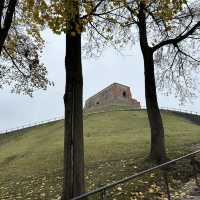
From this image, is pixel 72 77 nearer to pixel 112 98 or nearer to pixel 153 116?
pixel 153 116

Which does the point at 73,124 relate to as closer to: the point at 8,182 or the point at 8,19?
the point at 8,19

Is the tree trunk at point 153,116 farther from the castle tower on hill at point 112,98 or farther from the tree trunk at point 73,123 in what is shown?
the castle tower on hill at point 112,98

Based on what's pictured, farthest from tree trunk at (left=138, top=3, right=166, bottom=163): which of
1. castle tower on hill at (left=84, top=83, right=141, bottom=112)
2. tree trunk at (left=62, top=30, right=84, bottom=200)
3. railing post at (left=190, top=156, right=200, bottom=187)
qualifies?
castle tower on hill at (left=84, top=83, right=141, bottom=112)

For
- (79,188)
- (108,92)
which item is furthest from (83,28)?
(108,92)

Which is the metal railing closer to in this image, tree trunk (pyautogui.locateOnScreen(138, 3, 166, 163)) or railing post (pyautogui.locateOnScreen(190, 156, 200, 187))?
railing post (pyautogui.locateOnScreen(190, 156, 200, 187))

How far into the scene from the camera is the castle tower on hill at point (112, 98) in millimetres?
90938

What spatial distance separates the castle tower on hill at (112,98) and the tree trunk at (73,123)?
74.1 meters

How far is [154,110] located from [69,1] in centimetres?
921

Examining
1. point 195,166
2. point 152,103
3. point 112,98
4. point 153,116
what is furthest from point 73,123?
point 112,98

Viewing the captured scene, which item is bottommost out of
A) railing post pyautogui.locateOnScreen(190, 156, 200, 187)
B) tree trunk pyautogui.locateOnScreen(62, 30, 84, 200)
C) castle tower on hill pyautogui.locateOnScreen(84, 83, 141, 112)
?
railing post pyautogui.locateOnScreen(190, 156, 200, 187)

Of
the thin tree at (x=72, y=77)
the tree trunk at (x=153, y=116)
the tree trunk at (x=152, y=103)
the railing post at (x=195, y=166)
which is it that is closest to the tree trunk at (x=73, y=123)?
the thin tree at (x=72, y=77)

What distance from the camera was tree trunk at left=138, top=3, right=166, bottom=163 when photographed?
62.9ft

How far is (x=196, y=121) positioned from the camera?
6750 cm

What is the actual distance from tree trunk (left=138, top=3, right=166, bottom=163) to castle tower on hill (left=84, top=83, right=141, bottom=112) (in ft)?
221
